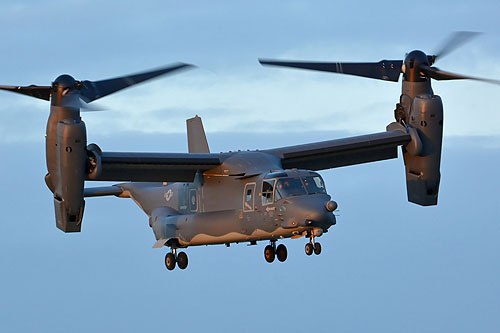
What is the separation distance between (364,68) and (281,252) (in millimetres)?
5601

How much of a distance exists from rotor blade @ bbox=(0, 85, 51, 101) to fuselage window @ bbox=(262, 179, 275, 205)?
5.79m

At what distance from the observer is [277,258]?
38.3 meters

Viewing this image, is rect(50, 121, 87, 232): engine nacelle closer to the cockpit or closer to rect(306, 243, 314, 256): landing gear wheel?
the cockpit

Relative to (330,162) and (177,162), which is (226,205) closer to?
(177,162)

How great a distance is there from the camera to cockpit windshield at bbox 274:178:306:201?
116 feet

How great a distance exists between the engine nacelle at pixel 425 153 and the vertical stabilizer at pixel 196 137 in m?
6.08

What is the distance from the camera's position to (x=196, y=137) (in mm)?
42250

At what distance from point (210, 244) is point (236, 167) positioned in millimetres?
2131

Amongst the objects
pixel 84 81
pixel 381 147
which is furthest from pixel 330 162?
pixel 84 81

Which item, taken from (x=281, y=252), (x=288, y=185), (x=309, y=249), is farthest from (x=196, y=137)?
(x=309, y=249)

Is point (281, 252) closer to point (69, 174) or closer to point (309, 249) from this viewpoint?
point (309, 249)

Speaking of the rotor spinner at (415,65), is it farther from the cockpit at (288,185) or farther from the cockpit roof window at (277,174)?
the cockpit roof window at (277,174)

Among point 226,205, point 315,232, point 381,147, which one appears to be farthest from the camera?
point 381,147

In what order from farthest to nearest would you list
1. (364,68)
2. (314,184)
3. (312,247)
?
(364,68) < (314,184) < (312,247)
